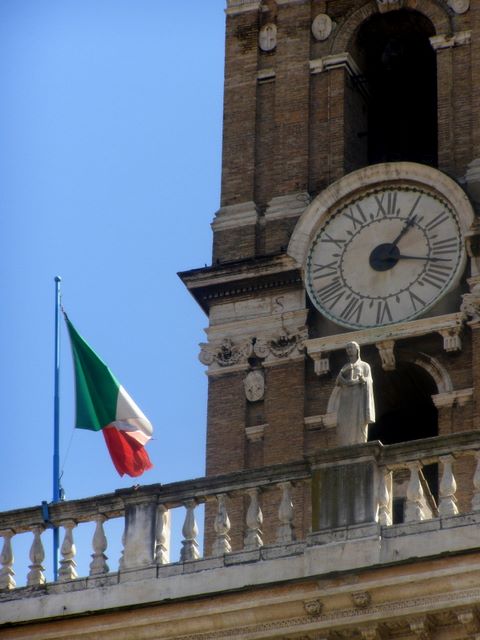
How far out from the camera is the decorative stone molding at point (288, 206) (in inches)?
1267

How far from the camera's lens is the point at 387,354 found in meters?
30.5

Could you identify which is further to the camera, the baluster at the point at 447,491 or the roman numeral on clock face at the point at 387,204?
the roman numeral on clock face at the point at 387,204

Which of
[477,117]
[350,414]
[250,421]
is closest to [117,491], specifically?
[350,414]

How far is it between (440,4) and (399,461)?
10.0 meters

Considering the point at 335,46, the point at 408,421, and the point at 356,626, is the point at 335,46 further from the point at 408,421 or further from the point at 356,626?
the point at 356,626

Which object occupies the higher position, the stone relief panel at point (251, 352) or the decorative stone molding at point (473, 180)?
the decorative stone molding at point (473, 180)

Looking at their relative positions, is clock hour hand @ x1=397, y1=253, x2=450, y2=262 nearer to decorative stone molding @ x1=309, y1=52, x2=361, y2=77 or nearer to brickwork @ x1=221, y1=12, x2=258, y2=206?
brickwork @ x1=221, y1=12, x2=258, y2=206

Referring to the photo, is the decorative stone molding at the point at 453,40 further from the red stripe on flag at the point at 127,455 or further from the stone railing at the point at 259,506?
the stone railing at the point at 259,506

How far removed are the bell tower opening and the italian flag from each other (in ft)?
20.9

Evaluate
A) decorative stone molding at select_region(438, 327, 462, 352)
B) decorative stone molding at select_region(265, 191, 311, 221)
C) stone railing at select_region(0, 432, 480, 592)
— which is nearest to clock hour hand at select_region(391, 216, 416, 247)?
decorative stone molding at select_region(265, 191, 311, 221)

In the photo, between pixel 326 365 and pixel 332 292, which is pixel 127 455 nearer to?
pixel 326 365

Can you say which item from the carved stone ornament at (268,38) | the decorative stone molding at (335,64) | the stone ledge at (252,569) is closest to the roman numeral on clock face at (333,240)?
the decorative stone molding at (335,64)

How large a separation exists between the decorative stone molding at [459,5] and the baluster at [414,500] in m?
9.93

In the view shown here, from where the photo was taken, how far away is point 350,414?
81.6ft
